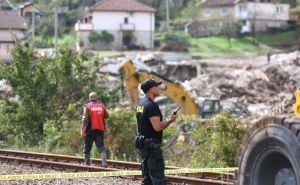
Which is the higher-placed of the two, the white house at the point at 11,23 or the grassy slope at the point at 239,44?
the white house at the point at 11,23

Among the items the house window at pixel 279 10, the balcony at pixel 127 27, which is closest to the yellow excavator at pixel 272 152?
the balcony at pixel 127 27

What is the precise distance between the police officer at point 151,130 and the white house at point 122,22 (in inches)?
3097

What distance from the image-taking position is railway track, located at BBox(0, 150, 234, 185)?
47.2 feet

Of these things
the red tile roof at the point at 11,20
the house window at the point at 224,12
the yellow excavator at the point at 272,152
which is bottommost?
the yellow excavator at the point at 272,152

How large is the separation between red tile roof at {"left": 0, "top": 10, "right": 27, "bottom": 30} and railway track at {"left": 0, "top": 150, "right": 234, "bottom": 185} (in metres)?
47.0

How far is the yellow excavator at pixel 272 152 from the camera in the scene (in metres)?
7.43

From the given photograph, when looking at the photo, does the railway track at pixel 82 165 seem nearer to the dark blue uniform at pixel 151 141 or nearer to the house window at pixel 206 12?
the dark blue uniform at pixel 151 141

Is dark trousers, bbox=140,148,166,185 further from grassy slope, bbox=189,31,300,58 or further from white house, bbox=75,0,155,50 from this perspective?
white house, bbox=75,0,155,50

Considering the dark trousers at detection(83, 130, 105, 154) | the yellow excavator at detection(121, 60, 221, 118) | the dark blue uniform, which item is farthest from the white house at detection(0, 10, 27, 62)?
the dark blue uniform

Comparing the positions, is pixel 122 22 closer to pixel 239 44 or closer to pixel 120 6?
pixel 120 6

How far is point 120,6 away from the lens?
298ft

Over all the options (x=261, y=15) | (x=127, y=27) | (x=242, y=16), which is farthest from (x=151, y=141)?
(x=261, y=15)

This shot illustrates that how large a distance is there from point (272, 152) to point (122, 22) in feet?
275

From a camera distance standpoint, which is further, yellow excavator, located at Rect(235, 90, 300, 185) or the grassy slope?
the grassy slope
